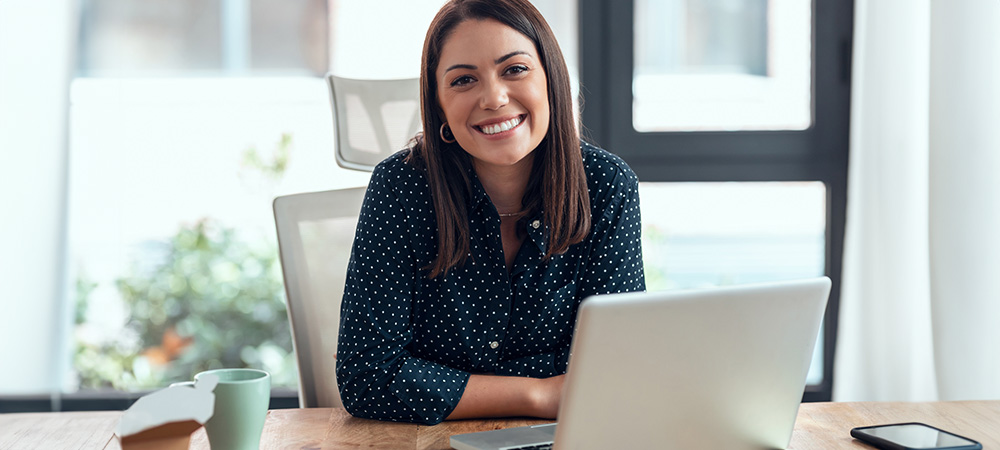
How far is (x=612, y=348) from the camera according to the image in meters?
0.76

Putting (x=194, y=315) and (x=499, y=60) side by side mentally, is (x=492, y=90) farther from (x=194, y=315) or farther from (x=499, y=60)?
(x=194, y=315)

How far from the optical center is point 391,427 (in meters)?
1.10

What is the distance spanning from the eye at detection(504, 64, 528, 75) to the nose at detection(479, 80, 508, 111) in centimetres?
3

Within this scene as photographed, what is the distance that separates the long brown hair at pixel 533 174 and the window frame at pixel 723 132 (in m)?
0.95

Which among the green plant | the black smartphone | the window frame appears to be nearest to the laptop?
the black smartphone

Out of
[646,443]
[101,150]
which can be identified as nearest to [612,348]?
[646,443]

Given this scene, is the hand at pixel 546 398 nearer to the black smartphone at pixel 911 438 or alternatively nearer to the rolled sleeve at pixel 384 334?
the rolled sleeve at pixel 384 334

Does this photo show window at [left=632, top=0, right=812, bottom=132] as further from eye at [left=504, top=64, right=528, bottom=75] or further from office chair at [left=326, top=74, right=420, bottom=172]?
eye at [left=504, top=64, right=528, bottom=75]

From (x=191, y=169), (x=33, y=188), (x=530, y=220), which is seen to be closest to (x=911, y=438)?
(x=530, y=220)

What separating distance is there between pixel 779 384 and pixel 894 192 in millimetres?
1421

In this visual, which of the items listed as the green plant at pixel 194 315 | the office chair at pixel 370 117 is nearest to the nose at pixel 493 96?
the office chair at pixel 370 117

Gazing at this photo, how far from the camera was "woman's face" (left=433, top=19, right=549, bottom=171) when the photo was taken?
128cm

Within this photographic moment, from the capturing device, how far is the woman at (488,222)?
128 centimetres

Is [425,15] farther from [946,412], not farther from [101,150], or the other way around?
[946,412]
